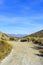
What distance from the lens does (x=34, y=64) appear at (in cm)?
2781

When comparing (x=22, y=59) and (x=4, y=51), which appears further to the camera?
(x=4, y=51)

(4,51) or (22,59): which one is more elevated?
(4,51)

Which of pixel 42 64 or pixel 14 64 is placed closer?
pixel 14 64

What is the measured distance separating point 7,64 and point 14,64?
89cm

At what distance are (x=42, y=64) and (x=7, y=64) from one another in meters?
4.87

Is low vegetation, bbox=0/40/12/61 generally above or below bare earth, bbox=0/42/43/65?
above

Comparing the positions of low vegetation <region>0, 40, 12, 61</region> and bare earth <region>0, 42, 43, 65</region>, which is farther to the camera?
low vegetation <region>0, 40, 12, 61</region>

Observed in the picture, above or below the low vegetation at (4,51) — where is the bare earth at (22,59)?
below

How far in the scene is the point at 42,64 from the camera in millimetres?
28766

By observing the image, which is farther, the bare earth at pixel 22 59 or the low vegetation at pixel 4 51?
the low vegetation at pixel 4 51

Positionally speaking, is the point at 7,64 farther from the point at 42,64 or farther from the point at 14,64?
the point at 42,64

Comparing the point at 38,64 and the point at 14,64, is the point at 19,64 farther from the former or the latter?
the point at 38,64

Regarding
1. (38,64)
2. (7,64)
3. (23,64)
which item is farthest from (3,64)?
(38,64)

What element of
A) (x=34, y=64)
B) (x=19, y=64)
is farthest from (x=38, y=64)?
(x=19, y=64)
